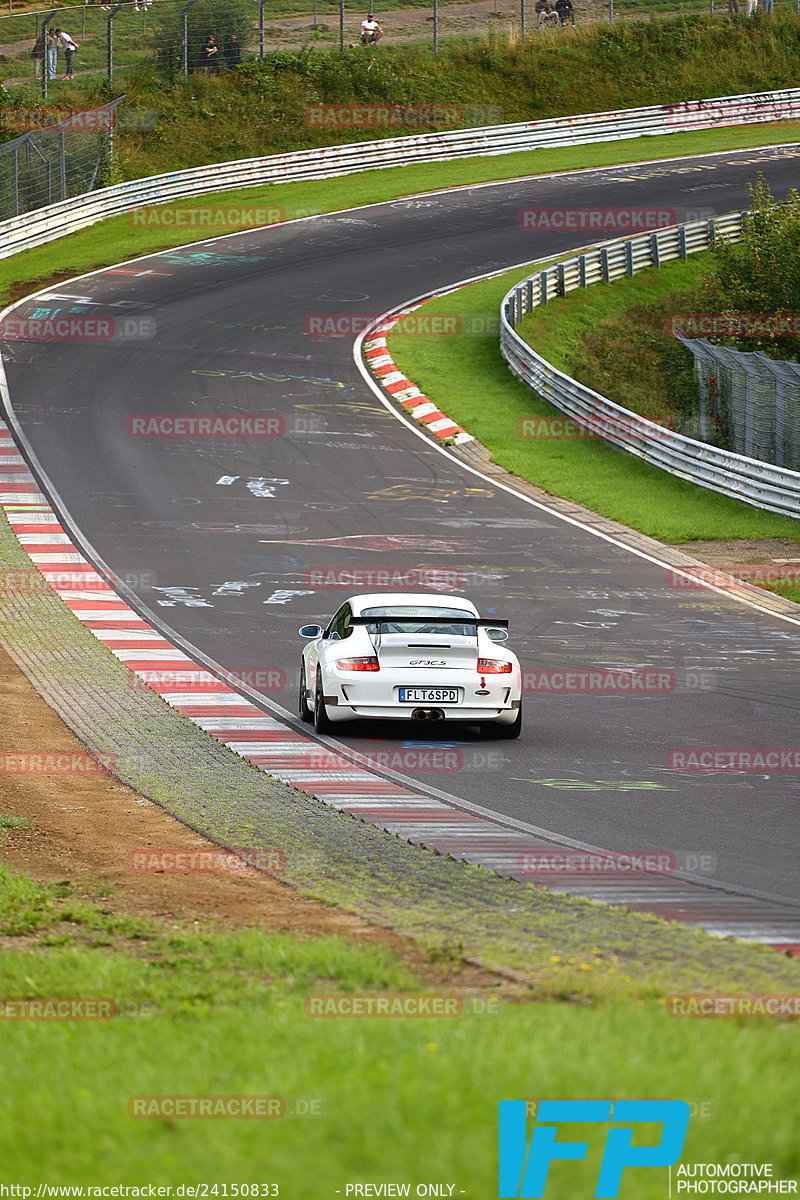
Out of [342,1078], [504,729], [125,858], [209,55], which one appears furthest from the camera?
[209,55]

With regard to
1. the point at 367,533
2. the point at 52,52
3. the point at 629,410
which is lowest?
the point at 367,533

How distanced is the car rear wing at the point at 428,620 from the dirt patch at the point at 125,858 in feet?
10.1

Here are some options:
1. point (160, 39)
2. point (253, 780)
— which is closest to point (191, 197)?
point (160, 39)

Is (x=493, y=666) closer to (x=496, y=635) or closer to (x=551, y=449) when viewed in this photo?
(x=496, y=635)

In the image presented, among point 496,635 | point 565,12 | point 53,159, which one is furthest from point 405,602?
point 565,12

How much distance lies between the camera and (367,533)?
82.7ft

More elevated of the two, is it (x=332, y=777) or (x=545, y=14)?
(x=545, y=14)

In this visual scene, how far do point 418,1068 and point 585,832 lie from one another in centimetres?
571

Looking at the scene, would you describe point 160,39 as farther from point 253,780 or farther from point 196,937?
point 196,937

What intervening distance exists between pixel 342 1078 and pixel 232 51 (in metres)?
60.4

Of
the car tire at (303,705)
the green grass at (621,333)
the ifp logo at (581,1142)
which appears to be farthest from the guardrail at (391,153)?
the ifp logo at (581,1142)

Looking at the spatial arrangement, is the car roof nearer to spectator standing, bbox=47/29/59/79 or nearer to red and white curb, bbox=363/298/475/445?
red and white curb, bbox=363/298/475/445

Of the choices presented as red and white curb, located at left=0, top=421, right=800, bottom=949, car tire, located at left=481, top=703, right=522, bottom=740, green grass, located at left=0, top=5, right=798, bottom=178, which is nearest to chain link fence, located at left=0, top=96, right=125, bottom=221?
green grass, located at left=0, top=5, right=798, bottom=178

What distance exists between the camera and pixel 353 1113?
14.7ft
